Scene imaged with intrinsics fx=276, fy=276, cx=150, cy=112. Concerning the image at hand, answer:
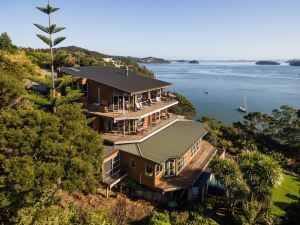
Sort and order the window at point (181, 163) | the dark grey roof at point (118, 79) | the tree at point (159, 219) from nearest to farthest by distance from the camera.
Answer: the tree at point (159, 219) < the window at point (181, 163) < the dark grey roof at point (118, 79)

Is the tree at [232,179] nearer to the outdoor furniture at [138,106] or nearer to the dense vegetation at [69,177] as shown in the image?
the dense vegetation at [69,177]

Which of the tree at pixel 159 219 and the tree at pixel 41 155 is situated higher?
the tree at pixel 41 155

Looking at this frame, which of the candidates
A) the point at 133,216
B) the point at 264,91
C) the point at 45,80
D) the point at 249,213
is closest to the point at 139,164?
the point at 133,216

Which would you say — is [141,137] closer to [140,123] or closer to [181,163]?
[140,123]

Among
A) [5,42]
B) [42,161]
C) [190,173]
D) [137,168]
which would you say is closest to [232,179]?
[190,173]

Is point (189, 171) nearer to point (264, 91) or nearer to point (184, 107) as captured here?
point (184, 107)

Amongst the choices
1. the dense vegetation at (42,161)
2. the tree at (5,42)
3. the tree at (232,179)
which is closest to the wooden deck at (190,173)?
the tree at (232,179)

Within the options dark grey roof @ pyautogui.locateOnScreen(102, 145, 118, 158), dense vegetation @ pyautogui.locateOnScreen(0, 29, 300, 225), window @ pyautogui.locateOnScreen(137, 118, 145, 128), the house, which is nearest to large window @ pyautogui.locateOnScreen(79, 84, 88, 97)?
the house

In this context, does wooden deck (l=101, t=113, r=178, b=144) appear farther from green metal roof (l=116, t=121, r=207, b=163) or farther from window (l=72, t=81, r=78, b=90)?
window (l=72, t=81, r=78, b=90)
